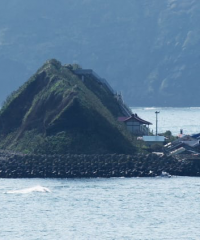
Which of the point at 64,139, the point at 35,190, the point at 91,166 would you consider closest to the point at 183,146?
the point at 64,139

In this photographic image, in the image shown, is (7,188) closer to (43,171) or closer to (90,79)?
(43,171)

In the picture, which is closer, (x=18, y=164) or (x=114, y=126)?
(x=18, y=164)

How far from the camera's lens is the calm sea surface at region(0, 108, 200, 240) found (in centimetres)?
5056

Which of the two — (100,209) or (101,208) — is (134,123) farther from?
(100,209)

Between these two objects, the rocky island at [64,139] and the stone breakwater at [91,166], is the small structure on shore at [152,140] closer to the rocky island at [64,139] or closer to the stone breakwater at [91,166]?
the rocky island at [64,139]

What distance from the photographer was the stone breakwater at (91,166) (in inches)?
2857

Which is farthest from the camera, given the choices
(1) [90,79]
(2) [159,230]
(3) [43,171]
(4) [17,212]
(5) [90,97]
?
(1) [90,79]

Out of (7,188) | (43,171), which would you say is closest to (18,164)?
(43,171)

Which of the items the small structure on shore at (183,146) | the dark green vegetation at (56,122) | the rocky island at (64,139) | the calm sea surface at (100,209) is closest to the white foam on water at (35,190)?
the calm sea surface at (100,209)

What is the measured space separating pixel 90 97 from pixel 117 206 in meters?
30.1

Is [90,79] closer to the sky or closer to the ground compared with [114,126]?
closer to the sky

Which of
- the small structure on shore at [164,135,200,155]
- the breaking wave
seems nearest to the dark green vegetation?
the small structure on shore at [164,135,200,155]

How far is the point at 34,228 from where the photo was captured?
51562mm

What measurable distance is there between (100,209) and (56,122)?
2387 cm
